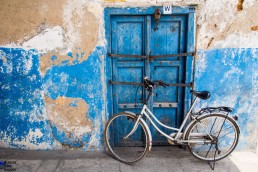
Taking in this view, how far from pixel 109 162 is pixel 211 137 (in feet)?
5.36

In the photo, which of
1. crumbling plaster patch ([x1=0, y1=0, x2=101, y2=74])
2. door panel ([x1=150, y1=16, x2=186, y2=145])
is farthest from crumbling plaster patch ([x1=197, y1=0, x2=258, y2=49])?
crumbling plaster patch ([x1=0, y1=0, x2=101, y2=74])

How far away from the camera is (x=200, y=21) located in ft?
11.9

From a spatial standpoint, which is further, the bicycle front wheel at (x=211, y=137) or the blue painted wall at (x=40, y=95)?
the blue painted wall at (x=40, y=95)

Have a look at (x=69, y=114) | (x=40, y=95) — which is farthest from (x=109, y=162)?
(x=40, y=95)

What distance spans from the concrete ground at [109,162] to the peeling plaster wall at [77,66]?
165 millimetres

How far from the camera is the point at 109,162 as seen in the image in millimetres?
3803

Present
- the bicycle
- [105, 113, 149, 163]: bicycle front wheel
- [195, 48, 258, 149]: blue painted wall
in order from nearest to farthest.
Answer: the bicycle → [195, 48, 258, 149]: blue painted wall → [105, 113, 149, 163]: bicycle front wheel

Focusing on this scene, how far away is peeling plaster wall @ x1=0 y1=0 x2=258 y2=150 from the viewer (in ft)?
11.9

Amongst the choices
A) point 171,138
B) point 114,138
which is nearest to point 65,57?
point 114,138

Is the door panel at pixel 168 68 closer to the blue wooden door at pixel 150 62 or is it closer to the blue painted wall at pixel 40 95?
the blue wooden door at pixel 150 62

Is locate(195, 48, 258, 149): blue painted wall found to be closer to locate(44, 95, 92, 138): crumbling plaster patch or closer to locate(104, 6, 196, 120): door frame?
locate(104, 6, 196, 120): door frame

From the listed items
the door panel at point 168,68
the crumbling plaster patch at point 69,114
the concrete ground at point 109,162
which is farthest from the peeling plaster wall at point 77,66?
the door panel at point 168,68

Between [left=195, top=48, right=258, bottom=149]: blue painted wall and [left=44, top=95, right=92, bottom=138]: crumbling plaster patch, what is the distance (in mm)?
1916

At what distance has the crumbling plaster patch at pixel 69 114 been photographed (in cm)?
392
